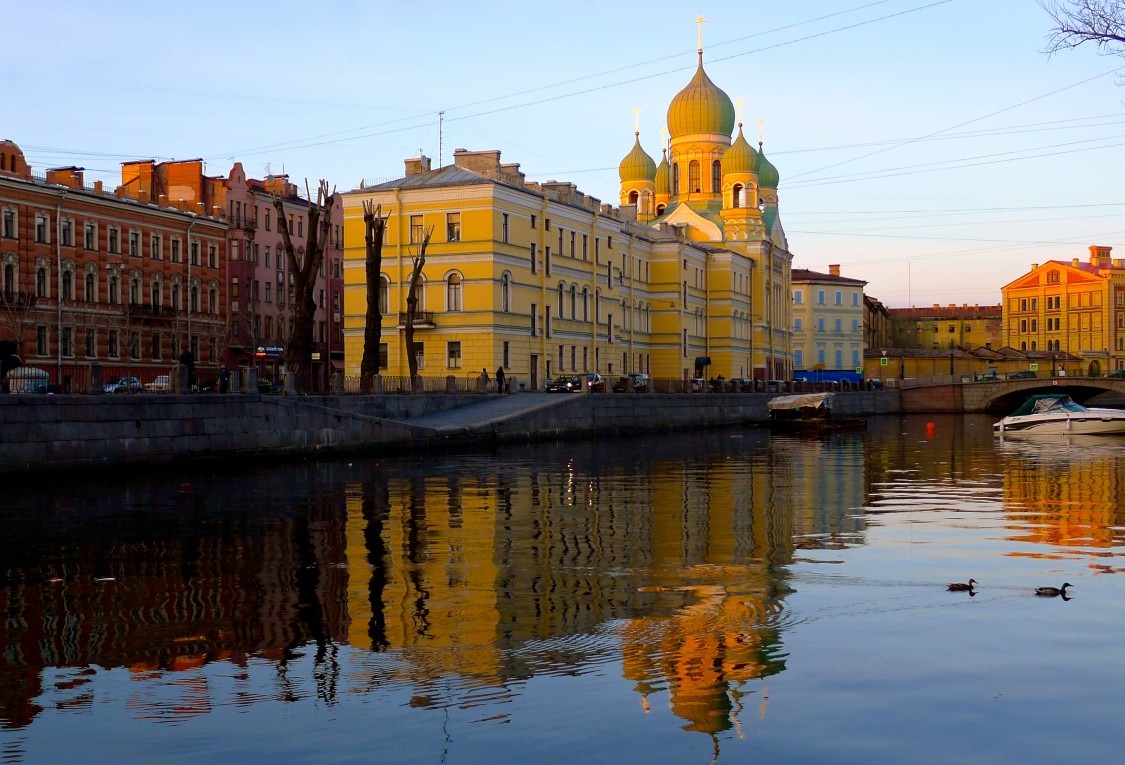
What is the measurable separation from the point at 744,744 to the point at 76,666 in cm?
525

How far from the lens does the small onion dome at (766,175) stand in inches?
4577

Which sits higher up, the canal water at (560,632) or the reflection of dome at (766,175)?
the reflection of dome at (766,175)

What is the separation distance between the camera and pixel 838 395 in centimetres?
8975

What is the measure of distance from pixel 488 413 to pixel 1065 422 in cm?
2595

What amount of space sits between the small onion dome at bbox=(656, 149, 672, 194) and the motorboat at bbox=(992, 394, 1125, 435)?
54.1 m

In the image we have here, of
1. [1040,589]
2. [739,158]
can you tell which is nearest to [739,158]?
[739,158]

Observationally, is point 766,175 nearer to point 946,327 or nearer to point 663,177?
point 663,177

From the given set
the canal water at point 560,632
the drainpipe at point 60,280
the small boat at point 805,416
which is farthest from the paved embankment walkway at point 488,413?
the drainpipe at point 60,280

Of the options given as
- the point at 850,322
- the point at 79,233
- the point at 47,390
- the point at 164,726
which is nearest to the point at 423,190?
the point at 79,233

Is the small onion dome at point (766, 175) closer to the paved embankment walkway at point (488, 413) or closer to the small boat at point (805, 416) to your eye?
the small boat at point (805, 416)

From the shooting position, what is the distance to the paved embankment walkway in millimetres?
45594

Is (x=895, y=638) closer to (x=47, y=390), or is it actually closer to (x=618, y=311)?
(x=47, y=390)

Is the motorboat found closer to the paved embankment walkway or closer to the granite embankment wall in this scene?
the granite embankment wall

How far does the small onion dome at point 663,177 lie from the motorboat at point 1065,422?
178 feet
